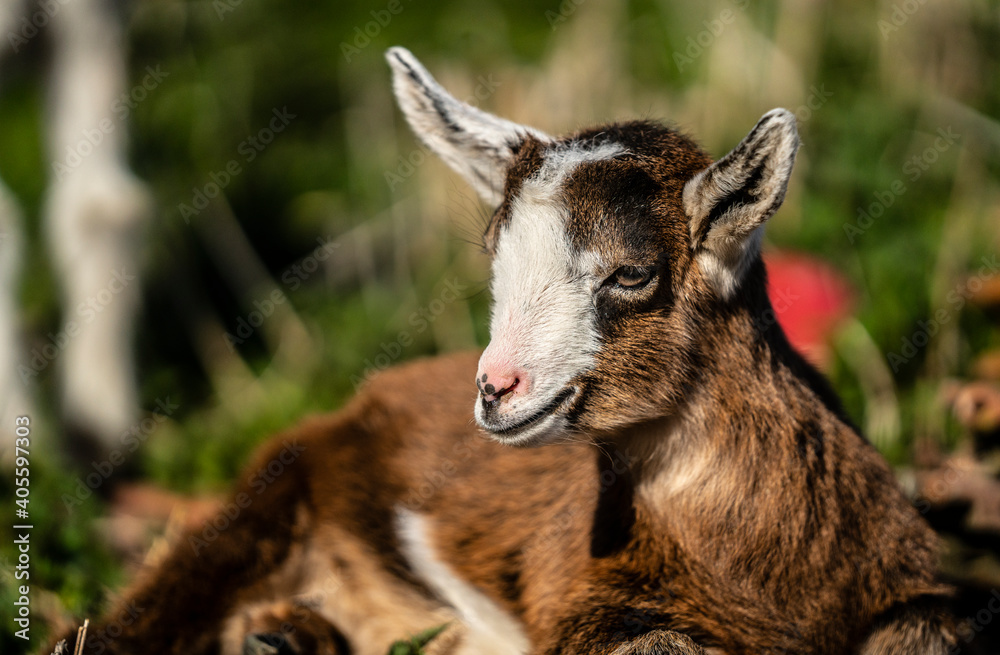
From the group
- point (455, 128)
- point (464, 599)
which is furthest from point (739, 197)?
point (464, 599)

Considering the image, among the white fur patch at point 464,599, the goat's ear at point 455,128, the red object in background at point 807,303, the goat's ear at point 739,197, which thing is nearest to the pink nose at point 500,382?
the goat's ear at point 739,197

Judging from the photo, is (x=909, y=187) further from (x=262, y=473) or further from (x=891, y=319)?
(x=262, y=473)

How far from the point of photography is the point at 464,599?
4.02 meters

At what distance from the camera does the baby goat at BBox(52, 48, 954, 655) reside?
2.98m

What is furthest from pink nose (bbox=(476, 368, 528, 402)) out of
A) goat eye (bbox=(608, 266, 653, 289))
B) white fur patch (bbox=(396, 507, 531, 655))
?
white fur patch (bbox=(396, 507, 531, 655))

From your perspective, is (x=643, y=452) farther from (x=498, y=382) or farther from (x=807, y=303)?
(x=807, y=303)

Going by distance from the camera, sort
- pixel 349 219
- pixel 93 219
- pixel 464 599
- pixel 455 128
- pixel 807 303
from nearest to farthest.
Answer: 1. pixel 455 128
2. pixel 464 599
3. pixel 93 219
4. pixel 807 303
5. pixel 349 219

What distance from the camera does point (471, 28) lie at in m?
8.48

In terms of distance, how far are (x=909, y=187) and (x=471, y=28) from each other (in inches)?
150

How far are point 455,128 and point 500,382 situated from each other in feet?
3.64

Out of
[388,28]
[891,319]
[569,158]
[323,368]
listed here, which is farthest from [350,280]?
[569,158]

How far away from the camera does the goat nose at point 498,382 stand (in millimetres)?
2861

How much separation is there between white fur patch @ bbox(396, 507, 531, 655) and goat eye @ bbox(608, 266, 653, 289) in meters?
1.49

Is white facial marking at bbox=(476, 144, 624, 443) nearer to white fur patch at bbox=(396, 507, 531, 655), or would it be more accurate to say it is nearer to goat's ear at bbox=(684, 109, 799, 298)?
goat's ear at bbox=(684, 109, 799, 298)
